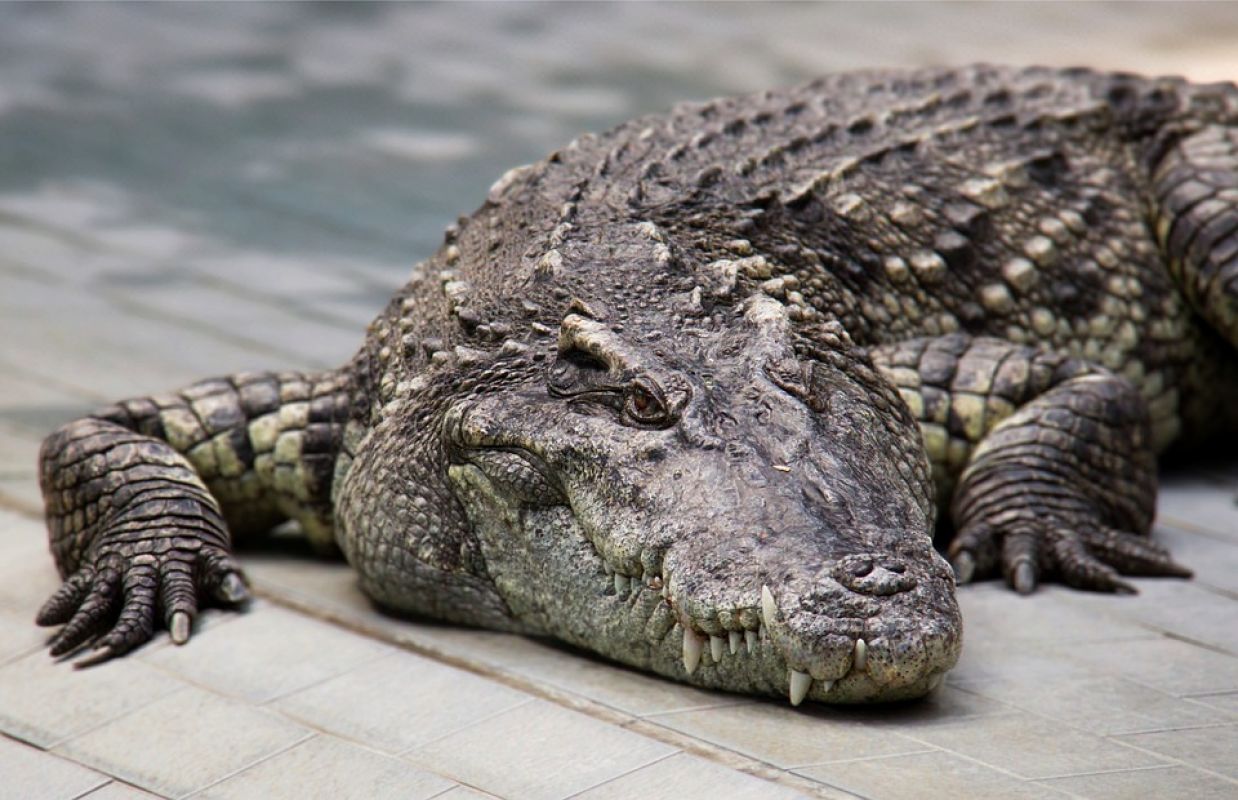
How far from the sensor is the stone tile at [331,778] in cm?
322

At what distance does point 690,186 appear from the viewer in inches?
189

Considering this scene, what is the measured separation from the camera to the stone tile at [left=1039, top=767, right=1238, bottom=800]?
122 inches

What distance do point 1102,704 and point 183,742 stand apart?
1.90 meters

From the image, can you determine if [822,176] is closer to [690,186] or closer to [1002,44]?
[690,186]

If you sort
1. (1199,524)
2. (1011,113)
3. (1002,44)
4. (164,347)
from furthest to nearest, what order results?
(1002,44), (164,347), (1011,113), (1199,524)

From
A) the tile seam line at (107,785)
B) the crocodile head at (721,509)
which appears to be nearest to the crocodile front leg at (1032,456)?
the crocodile head at (721,509)

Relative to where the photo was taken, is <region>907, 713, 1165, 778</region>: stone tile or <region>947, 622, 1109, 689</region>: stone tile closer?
<region>907, 713, 1165, 778</region>: stone tile

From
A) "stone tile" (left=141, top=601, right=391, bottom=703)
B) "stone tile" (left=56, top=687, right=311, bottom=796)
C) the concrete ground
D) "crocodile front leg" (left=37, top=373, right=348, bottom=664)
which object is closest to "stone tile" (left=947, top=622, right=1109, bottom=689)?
the concrete ground

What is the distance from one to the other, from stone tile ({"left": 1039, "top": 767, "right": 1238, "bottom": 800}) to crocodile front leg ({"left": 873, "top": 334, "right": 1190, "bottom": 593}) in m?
1.35

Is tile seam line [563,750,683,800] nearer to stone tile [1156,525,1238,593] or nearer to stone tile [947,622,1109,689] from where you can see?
stone tile [947,622,1109,689]

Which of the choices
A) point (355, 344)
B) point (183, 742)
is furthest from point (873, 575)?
point (355, 344)

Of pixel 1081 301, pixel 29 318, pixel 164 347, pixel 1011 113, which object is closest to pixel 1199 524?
pixel 1081 301

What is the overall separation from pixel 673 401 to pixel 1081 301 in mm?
2160

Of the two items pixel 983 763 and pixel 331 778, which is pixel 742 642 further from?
pixel 331 778
